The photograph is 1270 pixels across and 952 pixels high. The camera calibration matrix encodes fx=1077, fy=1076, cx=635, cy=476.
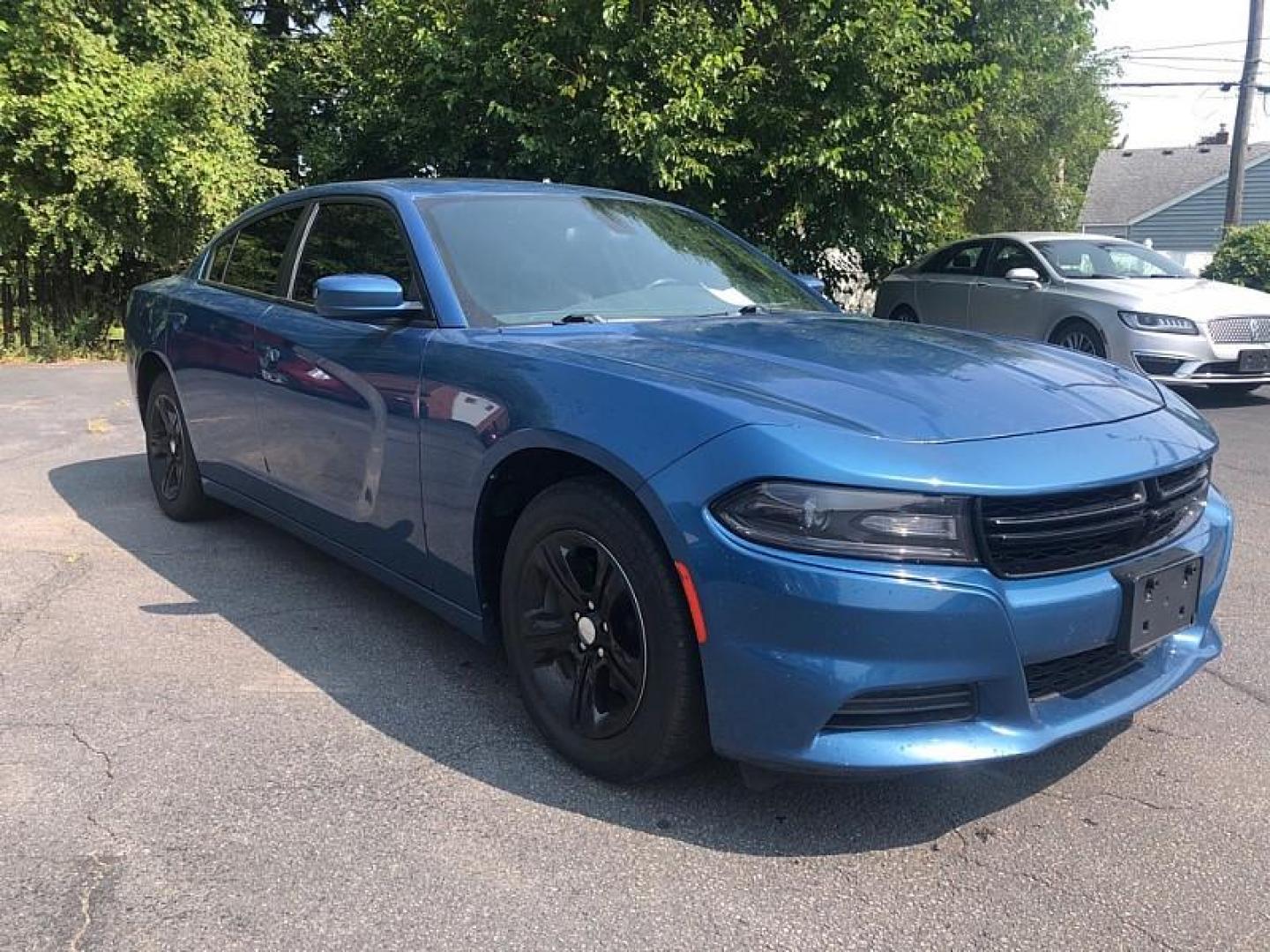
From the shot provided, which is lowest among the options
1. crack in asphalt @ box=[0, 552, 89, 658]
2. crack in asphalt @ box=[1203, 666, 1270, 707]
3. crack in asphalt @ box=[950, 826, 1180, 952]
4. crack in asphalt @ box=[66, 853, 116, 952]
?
crack in asphalt @ box=[1203, 666, 1270, 707]

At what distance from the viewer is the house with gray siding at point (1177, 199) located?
38969 mm

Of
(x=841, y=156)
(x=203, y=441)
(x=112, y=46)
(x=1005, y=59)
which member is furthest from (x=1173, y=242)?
(x=203, y=441)

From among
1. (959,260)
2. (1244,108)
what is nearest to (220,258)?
(959,260)

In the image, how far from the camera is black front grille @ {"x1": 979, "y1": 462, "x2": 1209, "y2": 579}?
2.24 meters

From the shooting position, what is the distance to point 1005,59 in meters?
11.9

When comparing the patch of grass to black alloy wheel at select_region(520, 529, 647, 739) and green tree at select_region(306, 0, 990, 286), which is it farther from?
black alloy wheel at select_region(520, 529, 647, 739)

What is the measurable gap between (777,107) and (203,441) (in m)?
7.22

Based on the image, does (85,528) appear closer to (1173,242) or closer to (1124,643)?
(1124,643)

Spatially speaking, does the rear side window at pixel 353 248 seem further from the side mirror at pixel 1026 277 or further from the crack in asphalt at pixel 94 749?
the side mirror at pixel 1026 277

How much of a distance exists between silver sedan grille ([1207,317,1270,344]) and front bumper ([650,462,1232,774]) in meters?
7.12

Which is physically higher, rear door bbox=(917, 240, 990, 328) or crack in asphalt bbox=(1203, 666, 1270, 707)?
rear door bbox=(917, 240, 990, 328)

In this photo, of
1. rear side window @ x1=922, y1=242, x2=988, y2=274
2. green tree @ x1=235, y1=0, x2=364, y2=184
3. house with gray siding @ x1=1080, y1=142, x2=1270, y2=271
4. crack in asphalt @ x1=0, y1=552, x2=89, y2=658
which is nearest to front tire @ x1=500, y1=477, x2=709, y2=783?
crack in asphalt @ x1=0, y1=552, x2=89, y2=658

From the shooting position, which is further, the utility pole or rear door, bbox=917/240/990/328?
the utility pole

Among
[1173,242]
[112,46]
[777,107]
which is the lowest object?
[1173,242]
